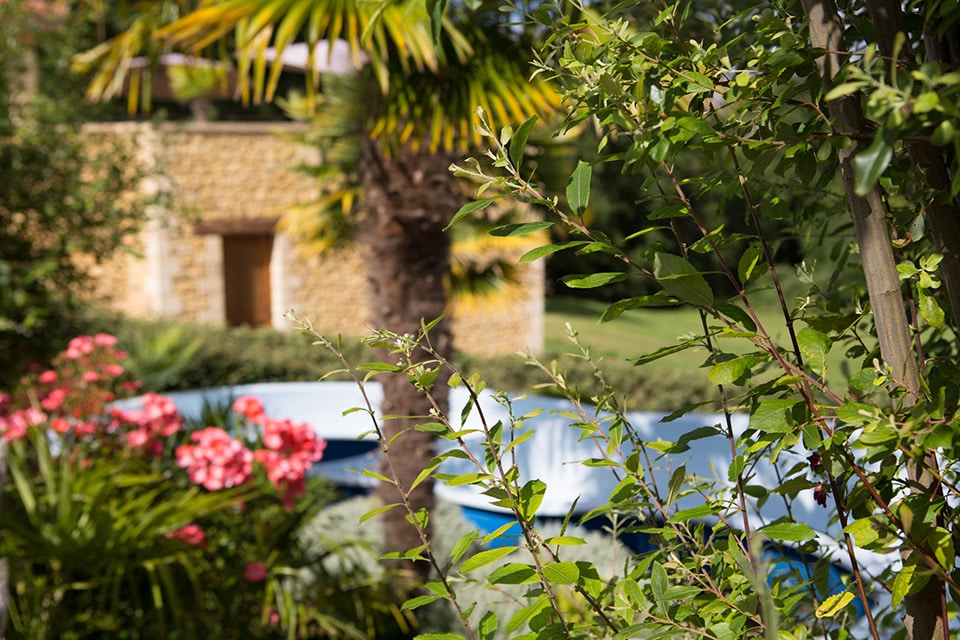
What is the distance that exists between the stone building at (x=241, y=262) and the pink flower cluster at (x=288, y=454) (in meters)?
8.56

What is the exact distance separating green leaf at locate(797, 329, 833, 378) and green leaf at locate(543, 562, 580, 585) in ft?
0.95

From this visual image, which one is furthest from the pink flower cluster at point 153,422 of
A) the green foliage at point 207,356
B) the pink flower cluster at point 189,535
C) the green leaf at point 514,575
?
the green foliage at point 207,356

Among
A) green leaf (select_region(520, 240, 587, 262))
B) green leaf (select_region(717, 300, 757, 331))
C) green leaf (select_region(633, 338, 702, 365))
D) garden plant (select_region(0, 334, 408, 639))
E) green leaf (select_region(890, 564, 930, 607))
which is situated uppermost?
green leaf (select_region(520, 240, 587, 262))

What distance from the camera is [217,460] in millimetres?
3602

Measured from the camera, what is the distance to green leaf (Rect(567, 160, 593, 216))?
83cm

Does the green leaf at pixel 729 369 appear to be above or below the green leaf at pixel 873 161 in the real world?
below

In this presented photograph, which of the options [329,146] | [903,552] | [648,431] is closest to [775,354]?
[903,552]

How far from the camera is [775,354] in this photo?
2.72 feet

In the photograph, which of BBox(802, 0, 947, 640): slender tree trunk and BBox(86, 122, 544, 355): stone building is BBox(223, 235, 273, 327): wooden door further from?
Result: BBox(802, 0, 947, 640): slender tree trunk

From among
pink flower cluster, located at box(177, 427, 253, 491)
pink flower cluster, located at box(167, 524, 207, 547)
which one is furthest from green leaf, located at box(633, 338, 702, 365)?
pink flower cluster, located at box(177, 427, 253, 491)

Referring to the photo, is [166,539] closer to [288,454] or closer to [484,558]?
[288,454]

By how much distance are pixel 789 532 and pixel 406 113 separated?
3380mm

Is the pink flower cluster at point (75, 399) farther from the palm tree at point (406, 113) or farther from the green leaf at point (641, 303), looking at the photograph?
the green leaf at point (641, 303)

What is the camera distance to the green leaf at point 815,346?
835mm
